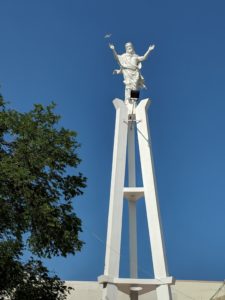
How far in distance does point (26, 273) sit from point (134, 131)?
646 centimetres

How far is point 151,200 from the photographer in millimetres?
17625

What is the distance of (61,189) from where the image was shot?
17.6 meters

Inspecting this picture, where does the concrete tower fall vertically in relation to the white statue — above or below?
below

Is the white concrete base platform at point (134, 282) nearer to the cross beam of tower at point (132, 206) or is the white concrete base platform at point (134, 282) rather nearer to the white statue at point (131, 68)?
the cross beam of tower at point (132, 206)

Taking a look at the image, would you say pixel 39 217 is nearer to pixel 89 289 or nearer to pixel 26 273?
pixel 26 273

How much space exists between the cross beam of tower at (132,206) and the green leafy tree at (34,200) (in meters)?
1.23

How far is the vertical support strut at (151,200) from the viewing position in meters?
16.7

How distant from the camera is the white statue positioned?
776 inches

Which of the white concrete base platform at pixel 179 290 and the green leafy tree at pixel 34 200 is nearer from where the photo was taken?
the green leafy tree at pixel 34 200

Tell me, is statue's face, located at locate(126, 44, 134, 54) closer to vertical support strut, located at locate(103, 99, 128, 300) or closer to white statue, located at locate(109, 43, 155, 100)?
white statue, located at locate(109, 43, 155, 100)

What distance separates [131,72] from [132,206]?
5.08 metres

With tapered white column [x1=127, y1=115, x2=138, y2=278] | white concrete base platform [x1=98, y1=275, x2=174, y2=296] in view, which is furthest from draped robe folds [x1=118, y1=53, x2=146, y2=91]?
white concrete base platform [x1=98, y1=275, x2=174, y2=296]

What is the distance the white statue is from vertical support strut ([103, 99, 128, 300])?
926mm

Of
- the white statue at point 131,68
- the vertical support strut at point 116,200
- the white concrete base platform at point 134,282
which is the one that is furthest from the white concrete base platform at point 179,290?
the white statue at point 131,68
